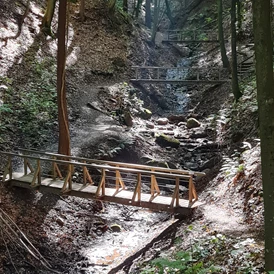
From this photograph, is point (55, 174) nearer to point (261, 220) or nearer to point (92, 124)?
point (92, 124)

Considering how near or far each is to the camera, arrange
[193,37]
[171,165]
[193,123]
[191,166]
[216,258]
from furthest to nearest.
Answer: [193,37], [193,123], [191,166], [171,165], [216,258]

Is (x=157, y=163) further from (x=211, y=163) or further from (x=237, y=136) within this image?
(x=237, y=136)

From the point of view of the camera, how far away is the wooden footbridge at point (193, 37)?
29277 mm

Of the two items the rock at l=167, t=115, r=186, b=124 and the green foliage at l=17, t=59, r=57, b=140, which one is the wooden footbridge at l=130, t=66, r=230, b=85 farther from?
the green foliage at l=17, t=59, r=57, b=140

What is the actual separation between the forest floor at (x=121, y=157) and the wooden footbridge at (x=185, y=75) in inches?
27.3

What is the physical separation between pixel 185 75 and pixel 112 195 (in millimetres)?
16585

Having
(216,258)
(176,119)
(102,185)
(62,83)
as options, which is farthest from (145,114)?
(216,258)

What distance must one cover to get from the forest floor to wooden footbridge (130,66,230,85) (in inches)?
27.3

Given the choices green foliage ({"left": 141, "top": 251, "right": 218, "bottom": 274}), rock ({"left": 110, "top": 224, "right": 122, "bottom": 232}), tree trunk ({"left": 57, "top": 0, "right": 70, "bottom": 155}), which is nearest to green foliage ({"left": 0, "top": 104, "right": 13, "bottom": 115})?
tree trunk ({"left": 57, "top": 0, "right": 70, "bottom": 155})

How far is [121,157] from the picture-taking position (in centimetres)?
1380

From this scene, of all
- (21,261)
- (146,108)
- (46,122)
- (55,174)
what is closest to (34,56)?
(46,122)

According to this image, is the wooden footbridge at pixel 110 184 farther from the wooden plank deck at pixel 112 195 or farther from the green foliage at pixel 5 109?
the green foliage at pixel 5 109

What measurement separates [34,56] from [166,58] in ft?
42.6

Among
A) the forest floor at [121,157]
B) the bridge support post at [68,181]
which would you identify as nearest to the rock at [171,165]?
the forest floor at [121,157]
